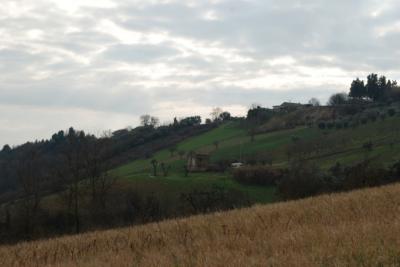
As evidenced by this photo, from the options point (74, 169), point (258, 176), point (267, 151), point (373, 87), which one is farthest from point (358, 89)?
point (74, 169)

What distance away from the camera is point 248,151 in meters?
108

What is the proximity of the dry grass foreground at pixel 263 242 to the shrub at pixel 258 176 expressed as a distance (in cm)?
6340

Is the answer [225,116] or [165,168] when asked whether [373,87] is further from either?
[165,168]

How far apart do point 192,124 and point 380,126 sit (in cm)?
6546

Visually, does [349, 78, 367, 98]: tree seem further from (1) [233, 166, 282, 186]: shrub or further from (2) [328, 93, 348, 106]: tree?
(1) [233, 166, 282, 186]: shrub

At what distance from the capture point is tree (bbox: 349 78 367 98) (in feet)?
504

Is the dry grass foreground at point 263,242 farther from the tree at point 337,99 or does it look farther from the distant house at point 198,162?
the tree at point 337,99

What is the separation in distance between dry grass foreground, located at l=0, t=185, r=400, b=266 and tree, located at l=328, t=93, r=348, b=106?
474 feet

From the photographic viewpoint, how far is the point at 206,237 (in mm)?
10164

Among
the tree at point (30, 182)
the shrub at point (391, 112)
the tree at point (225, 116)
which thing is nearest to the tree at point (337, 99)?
the tree at point (225, 116)

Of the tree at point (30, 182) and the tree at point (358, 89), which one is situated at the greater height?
the tree at point (358, 89)

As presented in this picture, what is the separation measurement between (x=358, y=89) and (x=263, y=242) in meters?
152

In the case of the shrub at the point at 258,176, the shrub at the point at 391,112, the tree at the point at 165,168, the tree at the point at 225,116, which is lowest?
the shrub at the point at 258,176

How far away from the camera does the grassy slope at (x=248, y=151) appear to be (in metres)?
75.6
